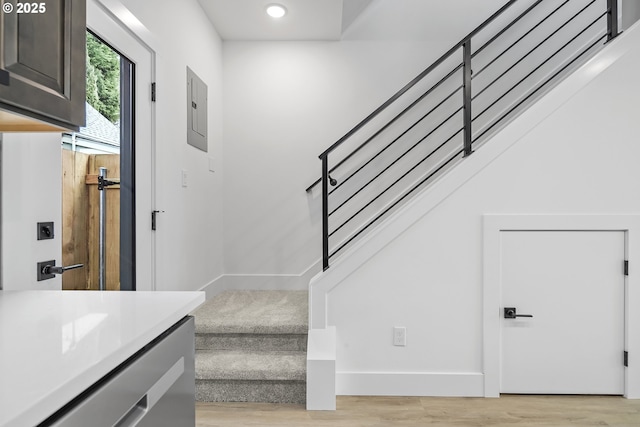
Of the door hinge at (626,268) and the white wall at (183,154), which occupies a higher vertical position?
the white wall at (183,154)

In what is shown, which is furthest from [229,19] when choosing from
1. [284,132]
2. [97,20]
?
[97,20]

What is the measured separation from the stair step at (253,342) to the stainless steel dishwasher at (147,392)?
5.16ft

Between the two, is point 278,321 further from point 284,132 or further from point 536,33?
point 536,33

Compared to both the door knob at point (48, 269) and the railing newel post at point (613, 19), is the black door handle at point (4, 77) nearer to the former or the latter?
the door knob at point (48, 269)

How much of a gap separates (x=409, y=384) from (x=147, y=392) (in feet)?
6.67

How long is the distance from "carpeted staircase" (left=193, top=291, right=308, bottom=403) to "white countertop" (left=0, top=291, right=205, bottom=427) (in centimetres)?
144

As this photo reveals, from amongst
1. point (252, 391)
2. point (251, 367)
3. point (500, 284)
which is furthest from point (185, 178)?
point (500, 284)

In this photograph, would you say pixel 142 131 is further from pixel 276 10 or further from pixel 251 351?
pixel 276 10

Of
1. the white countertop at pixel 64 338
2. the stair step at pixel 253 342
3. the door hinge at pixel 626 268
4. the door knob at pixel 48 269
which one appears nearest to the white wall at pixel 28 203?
the door knob at pixel 48 269

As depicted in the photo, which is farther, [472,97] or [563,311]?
[472,97]

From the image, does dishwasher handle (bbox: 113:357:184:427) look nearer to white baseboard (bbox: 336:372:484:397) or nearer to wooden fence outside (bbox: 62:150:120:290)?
wooden fence outside (bbox: 62:150:120:290)

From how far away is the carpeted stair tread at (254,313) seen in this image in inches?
109

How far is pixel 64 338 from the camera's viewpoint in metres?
0.83

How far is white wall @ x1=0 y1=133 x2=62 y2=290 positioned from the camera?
1361 millimetres
